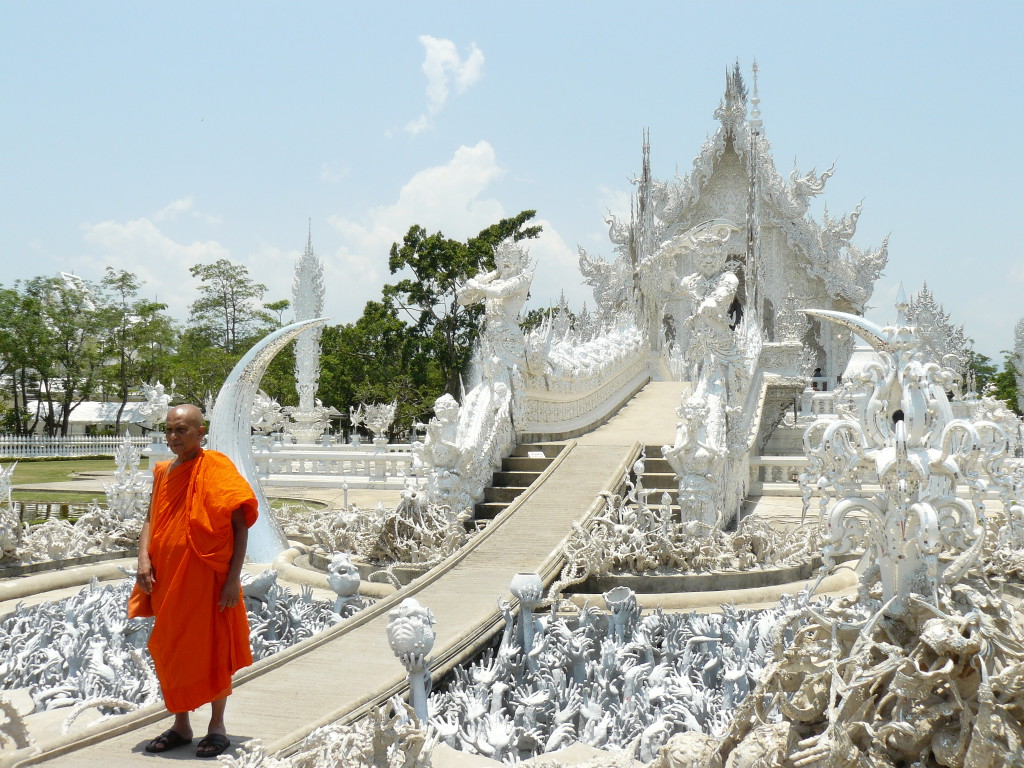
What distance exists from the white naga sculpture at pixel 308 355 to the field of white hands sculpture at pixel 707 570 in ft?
34.7

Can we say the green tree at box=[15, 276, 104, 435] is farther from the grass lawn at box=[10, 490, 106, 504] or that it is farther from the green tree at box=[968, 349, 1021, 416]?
the green tree at box=[968, 349, 1021, 416]

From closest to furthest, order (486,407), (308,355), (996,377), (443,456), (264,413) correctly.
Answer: (443,456) < (486,407) < (264,413) < (308,355) < (996,377)

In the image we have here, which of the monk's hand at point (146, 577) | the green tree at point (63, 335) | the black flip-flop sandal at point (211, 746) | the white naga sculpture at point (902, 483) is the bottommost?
the black flip-flop sandal at point (211, 746)

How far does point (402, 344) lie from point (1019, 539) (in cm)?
2649

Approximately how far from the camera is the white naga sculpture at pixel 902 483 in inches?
148

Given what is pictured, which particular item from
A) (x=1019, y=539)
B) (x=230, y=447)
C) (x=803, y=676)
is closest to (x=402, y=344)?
(x=230, y=447)

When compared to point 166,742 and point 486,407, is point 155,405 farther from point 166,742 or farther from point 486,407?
point 166,742

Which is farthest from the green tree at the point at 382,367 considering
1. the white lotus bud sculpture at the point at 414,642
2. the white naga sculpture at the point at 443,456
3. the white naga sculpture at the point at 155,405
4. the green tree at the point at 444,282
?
the white lotus bud sculpture at the point at 414,642

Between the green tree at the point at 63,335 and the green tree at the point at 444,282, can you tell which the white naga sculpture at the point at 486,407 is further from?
the green tree at the point at 63,335

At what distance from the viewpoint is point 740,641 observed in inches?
238

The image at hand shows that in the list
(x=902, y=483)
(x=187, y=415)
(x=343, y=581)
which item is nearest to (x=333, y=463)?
(x=343, y=581)

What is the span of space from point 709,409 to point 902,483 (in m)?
6.12

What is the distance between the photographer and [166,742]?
163 inches

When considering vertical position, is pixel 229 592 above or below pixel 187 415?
below
